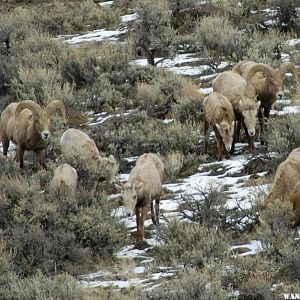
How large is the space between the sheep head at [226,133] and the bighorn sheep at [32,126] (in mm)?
2904

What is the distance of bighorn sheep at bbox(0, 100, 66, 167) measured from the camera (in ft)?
47.9

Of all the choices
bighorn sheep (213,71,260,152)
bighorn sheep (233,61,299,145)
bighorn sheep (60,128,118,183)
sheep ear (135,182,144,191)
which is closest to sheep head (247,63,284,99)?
bighorn sheep (233,61,299,145)

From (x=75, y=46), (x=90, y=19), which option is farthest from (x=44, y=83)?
(x=90, y=19)

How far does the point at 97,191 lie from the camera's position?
1295 cm

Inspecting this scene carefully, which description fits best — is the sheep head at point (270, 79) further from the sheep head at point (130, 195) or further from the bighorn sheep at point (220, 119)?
the sheep head at point (130, 195)

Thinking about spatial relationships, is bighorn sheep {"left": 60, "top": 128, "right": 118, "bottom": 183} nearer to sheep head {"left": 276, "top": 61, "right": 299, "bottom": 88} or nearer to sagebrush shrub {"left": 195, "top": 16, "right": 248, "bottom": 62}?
sheep head {"left": 276, "top": 61, "right": 299, "bottom": 88}

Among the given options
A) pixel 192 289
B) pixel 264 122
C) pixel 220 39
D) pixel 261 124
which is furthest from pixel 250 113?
pixel 192 289

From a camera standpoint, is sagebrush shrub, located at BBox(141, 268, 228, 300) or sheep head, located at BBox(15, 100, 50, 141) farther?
sheep head, located at BBox(15, 100, 50, 141)

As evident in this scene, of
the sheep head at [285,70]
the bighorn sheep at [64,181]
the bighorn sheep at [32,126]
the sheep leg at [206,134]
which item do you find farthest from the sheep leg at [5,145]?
the sheep head at [285,70]

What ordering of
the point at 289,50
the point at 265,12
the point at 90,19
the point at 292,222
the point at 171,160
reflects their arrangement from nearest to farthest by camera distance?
the point at 292,222 < the point at 171,160 < the point at 289,50 < the point at 265,12 < the point at 90,19

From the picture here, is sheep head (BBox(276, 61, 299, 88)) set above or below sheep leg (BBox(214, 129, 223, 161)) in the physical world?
above

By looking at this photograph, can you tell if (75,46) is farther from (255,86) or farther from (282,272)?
(282,272)

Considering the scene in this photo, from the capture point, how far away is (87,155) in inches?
547

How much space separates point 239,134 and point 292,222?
615 centimetres
